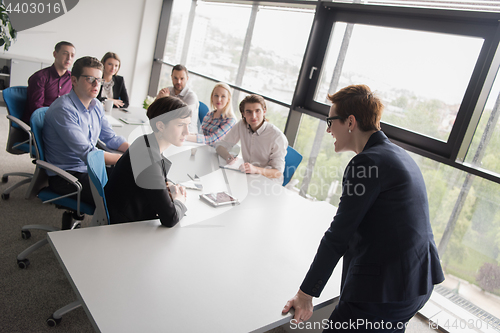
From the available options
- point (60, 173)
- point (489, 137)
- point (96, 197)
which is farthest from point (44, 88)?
point (489, 137)

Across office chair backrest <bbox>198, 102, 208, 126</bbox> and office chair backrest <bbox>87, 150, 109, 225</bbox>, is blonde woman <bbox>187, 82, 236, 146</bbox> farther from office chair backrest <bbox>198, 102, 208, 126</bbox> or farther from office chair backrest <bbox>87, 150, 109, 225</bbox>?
office chair backrest <bbox>87, 150, 109, 225</bbox>

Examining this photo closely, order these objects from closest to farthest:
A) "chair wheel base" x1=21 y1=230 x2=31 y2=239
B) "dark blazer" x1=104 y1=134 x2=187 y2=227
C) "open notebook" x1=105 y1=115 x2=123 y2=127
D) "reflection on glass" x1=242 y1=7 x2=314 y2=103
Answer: "dark blazer" x1=104 y1=134 x2=187 y2=227 → "chair wheel base" x1=21 y1=230 x2=31 y2=239 → "open notebook" x1=105 y1=115 x2=123 y2=127 → "reflection on glass" x1=242 y1=7 x2=314 y2=103

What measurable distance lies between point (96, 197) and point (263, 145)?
174cm

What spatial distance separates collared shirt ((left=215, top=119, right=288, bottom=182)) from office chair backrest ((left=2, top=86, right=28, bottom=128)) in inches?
72.3

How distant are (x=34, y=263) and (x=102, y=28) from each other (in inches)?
212

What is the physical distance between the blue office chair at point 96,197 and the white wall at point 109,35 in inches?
196

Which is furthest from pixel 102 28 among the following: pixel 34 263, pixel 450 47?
pixel 450 47

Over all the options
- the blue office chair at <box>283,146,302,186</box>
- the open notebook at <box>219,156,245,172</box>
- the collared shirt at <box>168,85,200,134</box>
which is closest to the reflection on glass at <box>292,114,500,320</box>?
the blue office chair at <box>283,146,302,186</box>

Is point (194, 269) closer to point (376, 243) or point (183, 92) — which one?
point (376, 243)

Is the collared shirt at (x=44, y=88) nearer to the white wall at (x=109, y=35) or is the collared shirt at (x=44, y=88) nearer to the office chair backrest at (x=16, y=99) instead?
the office chair backrest at (x=16, y=99)

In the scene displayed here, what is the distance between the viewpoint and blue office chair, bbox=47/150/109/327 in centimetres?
176

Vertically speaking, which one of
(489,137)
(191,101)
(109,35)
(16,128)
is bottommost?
(16,128)

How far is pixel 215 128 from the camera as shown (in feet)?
12.8

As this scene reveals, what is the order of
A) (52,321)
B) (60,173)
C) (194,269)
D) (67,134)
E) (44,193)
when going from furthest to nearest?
(67,134) < (44,193) < (60,173) < (52,321) < (194,269)
